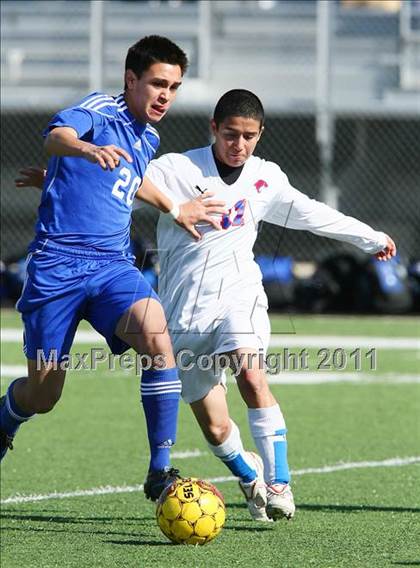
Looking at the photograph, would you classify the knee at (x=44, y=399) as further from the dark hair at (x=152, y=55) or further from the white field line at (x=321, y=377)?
the white field line at (x=321, y=377)

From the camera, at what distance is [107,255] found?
5.56 metres

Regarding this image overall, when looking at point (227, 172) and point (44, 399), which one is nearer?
point (44, 399)

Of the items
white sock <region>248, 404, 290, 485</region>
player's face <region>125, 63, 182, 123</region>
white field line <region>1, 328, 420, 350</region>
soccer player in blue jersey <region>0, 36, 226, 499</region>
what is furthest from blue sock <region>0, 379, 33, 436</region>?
white field line <region>1, 328, 420, 350</region>

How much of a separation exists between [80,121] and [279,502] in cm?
192

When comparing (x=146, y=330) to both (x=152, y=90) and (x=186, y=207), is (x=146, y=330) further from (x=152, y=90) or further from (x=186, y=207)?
→ (x=152, y=90)

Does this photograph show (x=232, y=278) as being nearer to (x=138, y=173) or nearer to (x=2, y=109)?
(x=138, y=173)

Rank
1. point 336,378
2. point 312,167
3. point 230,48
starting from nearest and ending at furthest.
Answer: point 336,378 → point 230,48 → point 312,167

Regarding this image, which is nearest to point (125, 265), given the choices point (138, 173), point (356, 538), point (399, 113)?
point (138, 173)

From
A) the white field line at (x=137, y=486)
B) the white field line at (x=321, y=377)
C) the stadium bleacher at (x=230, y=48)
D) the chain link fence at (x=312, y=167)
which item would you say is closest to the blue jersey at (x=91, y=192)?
the white field line at (x=137, y=486)

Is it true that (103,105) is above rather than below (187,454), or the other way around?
above

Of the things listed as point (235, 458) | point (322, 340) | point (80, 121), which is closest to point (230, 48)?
point (322, 340)

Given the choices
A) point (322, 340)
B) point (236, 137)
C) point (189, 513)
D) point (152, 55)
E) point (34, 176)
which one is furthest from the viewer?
point (322, 340)

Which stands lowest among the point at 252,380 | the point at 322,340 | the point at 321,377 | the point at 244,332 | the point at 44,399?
the point at 322,340

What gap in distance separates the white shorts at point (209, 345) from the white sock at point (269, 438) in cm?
→ 27
